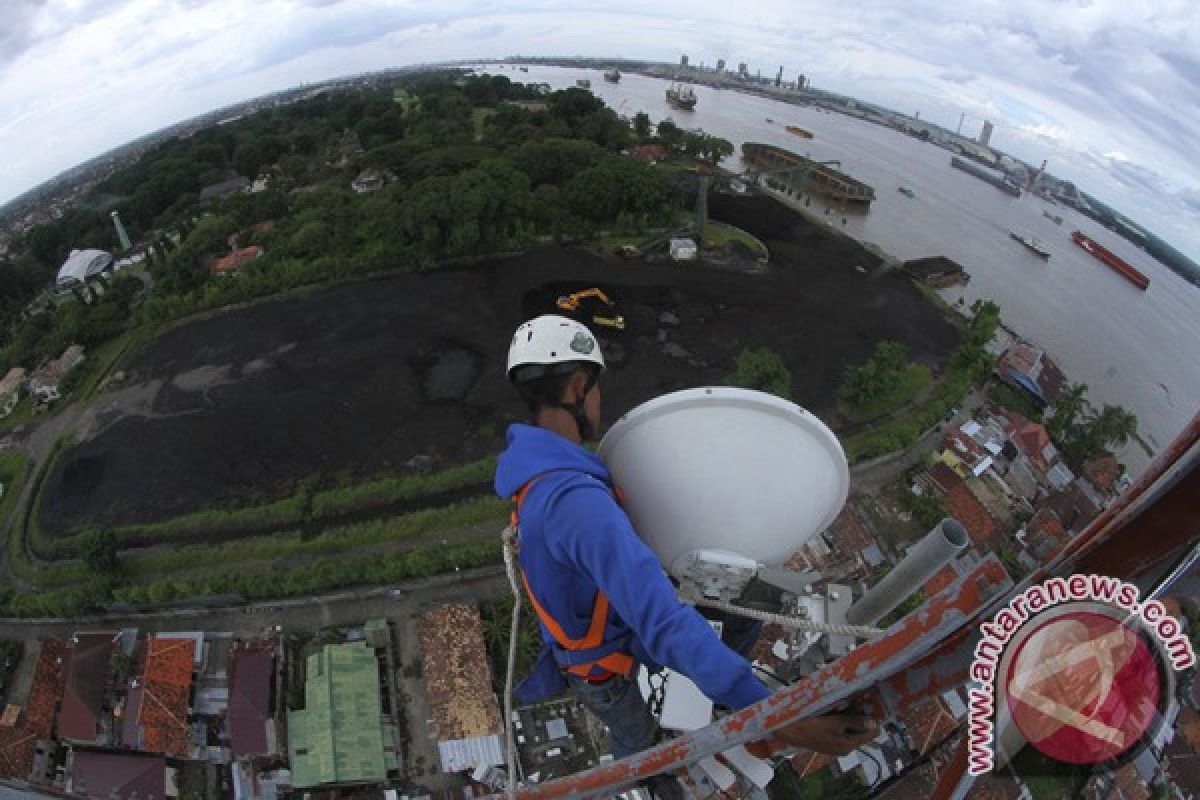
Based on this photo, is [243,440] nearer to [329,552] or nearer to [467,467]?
[329,552]

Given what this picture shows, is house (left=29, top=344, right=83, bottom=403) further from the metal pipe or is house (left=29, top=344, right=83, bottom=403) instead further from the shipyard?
the metal pipe

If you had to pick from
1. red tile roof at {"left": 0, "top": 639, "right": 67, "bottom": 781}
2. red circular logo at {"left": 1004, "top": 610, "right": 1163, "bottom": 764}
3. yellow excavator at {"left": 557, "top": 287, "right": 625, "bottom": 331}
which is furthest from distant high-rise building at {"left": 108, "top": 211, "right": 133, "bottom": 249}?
red circular logo at {"left": 1004, "top": 610, "right": 1163, "bottom": 764}

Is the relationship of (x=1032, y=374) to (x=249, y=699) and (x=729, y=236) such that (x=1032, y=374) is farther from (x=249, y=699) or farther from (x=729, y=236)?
(x=249, y=699)

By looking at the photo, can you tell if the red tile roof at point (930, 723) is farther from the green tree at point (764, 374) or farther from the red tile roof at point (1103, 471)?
the red tile roof at point (1103, 471)

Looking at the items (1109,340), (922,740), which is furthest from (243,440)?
(1109,340)

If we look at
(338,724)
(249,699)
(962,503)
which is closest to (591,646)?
(338,724)

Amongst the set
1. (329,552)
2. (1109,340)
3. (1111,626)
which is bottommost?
(1109,340)
